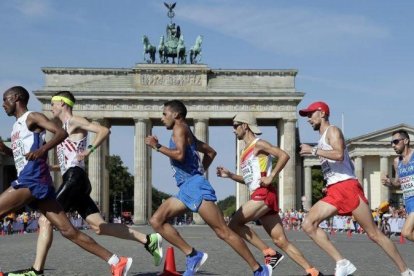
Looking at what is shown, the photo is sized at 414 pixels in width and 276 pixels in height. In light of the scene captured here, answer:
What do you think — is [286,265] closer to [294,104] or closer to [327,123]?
[327,123]

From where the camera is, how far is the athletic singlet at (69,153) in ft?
42.1

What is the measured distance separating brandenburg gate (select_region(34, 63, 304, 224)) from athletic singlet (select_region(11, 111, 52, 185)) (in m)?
68.4

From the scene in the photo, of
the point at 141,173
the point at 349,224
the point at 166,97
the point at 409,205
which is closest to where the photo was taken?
the point at 409,205

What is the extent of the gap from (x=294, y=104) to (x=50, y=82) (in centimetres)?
2188

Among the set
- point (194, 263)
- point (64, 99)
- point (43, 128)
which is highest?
point (64, 99)

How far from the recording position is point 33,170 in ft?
36.4

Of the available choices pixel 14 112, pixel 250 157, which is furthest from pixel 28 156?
pixel 250 157

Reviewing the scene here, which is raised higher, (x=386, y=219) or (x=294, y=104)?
(x=294, y=104)

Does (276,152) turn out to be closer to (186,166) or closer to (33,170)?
(186,166)

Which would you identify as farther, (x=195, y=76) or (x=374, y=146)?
(x=374, y=146)

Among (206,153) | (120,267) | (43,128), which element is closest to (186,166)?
(206,153)

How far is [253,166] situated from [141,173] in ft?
223

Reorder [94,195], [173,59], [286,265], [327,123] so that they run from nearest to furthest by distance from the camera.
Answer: [327,123] < [286,265] < [94,195] < [173,59]

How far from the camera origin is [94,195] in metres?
78.9
